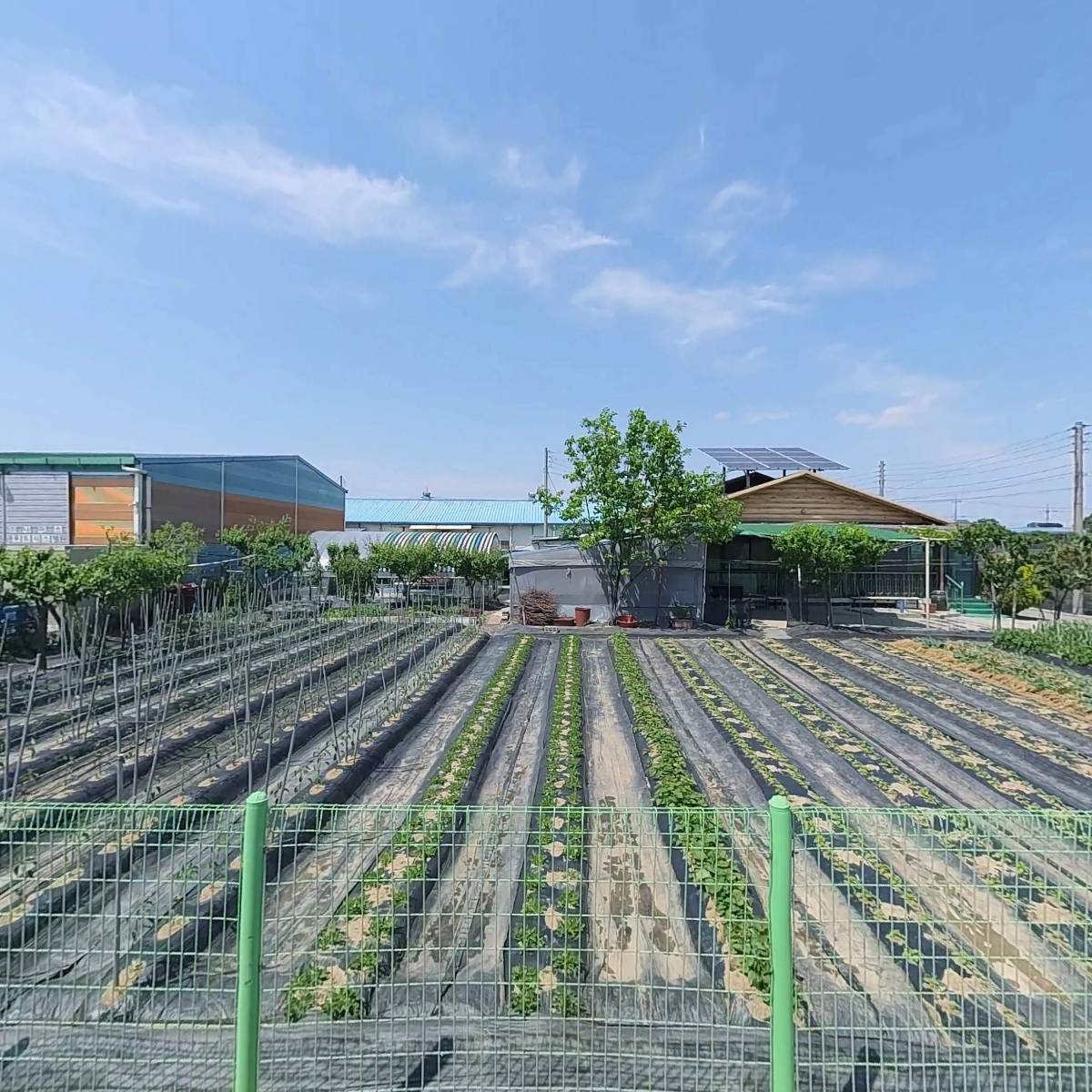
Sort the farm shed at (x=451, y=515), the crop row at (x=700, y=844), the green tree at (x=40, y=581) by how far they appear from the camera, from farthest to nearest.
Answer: the farm shed at (x=451, y=515) → the green tree at (x=40, y=581) → the crop row at (x=700, y=844)

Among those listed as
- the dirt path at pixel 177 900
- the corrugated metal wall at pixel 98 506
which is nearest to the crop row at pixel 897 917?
the dirt path at pixel 177 900

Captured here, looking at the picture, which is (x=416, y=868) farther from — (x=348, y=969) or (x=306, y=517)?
(x=306, y=517)

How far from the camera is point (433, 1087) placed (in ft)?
8.04

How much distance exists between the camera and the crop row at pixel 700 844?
313 centimetres

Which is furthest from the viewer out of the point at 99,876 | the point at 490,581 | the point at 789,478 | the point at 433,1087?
the point at 490,581

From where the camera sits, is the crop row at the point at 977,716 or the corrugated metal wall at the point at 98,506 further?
the corrugated metal wall at the point at 98,506

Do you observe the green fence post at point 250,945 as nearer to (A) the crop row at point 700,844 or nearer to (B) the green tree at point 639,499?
(A) the crop row at point 700,844

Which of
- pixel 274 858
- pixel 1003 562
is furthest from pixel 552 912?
pixel 1003 562

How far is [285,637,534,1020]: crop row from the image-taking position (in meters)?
2.90

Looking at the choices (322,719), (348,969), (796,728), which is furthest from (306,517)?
(348,969)

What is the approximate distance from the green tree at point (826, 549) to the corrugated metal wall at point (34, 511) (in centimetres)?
2216

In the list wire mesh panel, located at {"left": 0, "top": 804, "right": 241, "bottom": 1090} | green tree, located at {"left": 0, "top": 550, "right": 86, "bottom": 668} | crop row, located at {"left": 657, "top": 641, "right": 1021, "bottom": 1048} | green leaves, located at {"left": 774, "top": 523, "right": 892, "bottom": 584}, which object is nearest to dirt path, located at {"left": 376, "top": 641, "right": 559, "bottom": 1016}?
wire mesh panel, located at {"left": 0, "top": 804, "right": 241, "bottom": 1090}

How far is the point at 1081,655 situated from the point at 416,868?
13367mm

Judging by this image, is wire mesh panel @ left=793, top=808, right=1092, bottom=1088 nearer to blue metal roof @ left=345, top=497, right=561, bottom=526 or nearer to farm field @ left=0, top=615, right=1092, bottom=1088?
farm field @ left=0, top=615, right=1092, bottom=1088
